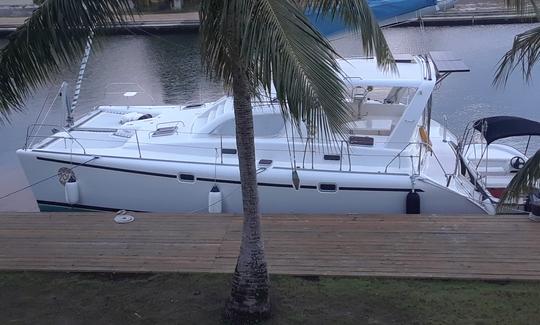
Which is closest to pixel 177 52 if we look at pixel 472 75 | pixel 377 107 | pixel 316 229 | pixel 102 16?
pixel 472 75

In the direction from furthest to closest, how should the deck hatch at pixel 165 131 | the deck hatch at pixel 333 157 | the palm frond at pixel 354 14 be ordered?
the deck hatch at pixel 165 131 → the deck hatch at pixel 333 157 → the palm frond at pixel 354 14

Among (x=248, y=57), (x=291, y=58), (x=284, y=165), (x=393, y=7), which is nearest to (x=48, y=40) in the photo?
(x=248, y=57)

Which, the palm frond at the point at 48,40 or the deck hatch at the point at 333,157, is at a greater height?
the palm frond at the point at 48,40

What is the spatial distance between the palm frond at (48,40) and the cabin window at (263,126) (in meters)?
4.89

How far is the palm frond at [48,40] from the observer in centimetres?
515

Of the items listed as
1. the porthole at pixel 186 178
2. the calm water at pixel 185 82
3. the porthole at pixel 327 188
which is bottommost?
the calm water at pixel 185 82

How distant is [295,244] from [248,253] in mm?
2179

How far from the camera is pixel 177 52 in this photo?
2897cm

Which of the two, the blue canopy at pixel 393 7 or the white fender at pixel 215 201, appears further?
the blue canopy at pixel 393 7

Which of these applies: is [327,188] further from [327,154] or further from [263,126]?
[263,126]

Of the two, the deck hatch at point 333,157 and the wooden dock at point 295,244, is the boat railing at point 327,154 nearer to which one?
the deck hatch at point 333,157

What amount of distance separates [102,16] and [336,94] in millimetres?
1956

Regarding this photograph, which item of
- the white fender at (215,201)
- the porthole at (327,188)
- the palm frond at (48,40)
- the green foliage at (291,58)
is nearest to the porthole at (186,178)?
the white fender at (215,201)

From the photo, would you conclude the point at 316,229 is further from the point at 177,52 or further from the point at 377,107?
the point at 177,52
